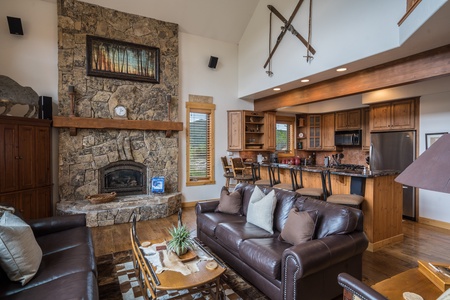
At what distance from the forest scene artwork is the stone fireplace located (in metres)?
0.11

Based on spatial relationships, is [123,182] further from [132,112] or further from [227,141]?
[227,141]

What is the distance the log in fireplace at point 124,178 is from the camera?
5.25m

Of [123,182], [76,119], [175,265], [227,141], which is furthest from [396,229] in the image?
[76,119]

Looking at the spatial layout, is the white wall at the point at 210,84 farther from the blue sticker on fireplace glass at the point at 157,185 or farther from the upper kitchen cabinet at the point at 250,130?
the blue sticker on fireplace glass at the point at 157,185

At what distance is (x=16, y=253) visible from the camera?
1.81 meters

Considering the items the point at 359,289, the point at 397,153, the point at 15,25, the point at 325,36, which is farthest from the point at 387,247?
the point at 15,25

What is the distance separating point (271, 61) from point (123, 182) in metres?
4.27

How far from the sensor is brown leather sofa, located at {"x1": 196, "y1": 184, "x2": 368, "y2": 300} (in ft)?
6.47

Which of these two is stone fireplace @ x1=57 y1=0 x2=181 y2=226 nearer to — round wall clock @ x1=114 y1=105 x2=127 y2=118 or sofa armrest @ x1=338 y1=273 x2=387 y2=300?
round wall clock @ x1=114 y1=105 x2=127 y2=118

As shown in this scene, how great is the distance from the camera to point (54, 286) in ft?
5.63

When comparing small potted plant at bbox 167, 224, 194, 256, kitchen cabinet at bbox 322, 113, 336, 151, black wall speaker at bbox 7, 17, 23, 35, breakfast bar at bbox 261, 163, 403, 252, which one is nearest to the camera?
small potted plant at bbox 167, 224, 194, 256

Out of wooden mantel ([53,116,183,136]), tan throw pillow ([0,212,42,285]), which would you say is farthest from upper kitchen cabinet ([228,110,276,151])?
tan throw pillow ([0,212,42,285])

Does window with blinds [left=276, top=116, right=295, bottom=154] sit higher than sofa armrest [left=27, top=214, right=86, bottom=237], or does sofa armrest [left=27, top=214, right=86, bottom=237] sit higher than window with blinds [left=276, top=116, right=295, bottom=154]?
window with blinds [left=276, top=116, right=295, bottom=154]

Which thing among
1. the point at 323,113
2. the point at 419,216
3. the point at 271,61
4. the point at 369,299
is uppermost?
the point at 271,61
